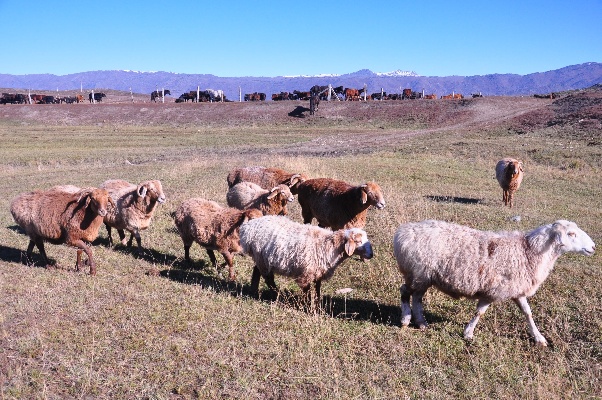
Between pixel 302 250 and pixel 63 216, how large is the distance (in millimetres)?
4567

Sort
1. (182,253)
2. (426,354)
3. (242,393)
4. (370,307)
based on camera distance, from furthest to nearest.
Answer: (182,253)
(370,307)
(426,354)
(242,393)

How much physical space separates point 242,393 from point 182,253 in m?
5.38

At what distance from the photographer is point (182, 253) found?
974 cm

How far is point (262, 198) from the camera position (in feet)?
35.6

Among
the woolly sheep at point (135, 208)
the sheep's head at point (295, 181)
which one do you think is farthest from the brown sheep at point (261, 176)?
the woolly sheep at point (135, 208)

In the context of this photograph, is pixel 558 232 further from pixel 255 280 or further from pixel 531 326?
pixel 255 280

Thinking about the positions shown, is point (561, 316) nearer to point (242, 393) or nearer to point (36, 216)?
point (242, 393)

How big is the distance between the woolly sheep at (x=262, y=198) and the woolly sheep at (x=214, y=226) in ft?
5.66

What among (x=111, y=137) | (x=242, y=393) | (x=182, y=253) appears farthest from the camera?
(x=111, y=137)

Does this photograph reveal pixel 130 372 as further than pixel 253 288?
No

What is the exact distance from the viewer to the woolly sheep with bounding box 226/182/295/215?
10.4 metres

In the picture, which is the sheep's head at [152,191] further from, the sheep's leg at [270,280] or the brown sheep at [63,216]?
the sheep's leg at [270,280]

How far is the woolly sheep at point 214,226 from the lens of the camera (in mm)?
8500

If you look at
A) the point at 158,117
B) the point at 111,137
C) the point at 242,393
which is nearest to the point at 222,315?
the point at 242,393
